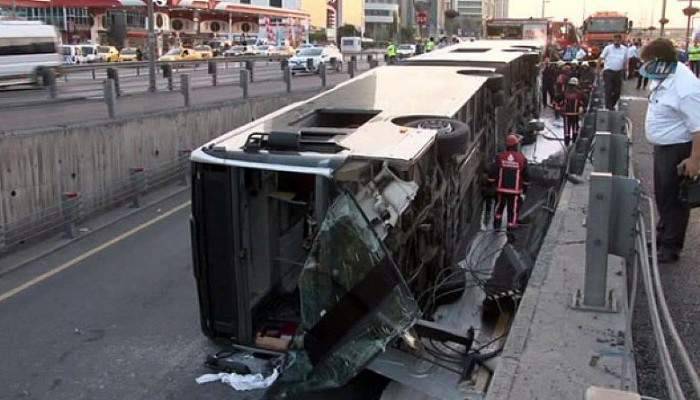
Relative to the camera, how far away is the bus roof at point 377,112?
218 inches

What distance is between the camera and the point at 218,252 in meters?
5.77

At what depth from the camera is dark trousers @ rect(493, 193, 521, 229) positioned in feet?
33.1

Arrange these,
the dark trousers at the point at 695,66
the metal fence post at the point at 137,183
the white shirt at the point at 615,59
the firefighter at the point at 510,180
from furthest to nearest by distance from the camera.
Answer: the dark trousers at the point at 695,66 → the white shirt at the point at 615,59 → the metal fence post at the point at 137,183 → the firefighter at the point at 510,180

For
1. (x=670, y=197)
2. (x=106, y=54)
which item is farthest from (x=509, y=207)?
(x=106, y=54)

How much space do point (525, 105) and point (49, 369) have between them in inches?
502

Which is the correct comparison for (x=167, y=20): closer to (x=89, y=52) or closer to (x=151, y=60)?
(x=89, y=52)

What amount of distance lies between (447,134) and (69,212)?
6485 mm

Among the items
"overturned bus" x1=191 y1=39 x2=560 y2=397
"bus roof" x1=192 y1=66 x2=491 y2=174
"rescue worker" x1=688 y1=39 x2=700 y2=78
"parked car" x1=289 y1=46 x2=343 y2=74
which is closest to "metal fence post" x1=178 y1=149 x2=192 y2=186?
"bus roof" x1=192 y1=66 x2=491 y2=174

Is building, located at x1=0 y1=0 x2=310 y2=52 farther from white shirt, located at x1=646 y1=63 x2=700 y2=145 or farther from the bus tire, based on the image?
white shirt, located at x1=646 y1=63 x2=700 y2=145

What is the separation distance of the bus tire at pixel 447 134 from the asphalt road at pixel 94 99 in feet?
24.0

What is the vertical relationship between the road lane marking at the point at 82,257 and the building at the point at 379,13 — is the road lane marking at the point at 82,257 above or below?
below

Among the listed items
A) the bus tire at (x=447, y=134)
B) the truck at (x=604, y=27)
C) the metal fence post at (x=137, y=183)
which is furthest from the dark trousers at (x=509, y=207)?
the truck at (x=604, y=27)

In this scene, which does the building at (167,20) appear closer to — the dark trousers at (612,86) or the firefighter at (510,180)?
the dark trousers at (612,86)

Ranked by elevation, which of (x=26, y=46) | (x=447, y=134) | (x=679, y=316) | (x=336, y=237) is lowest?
(x=679, y=316)
